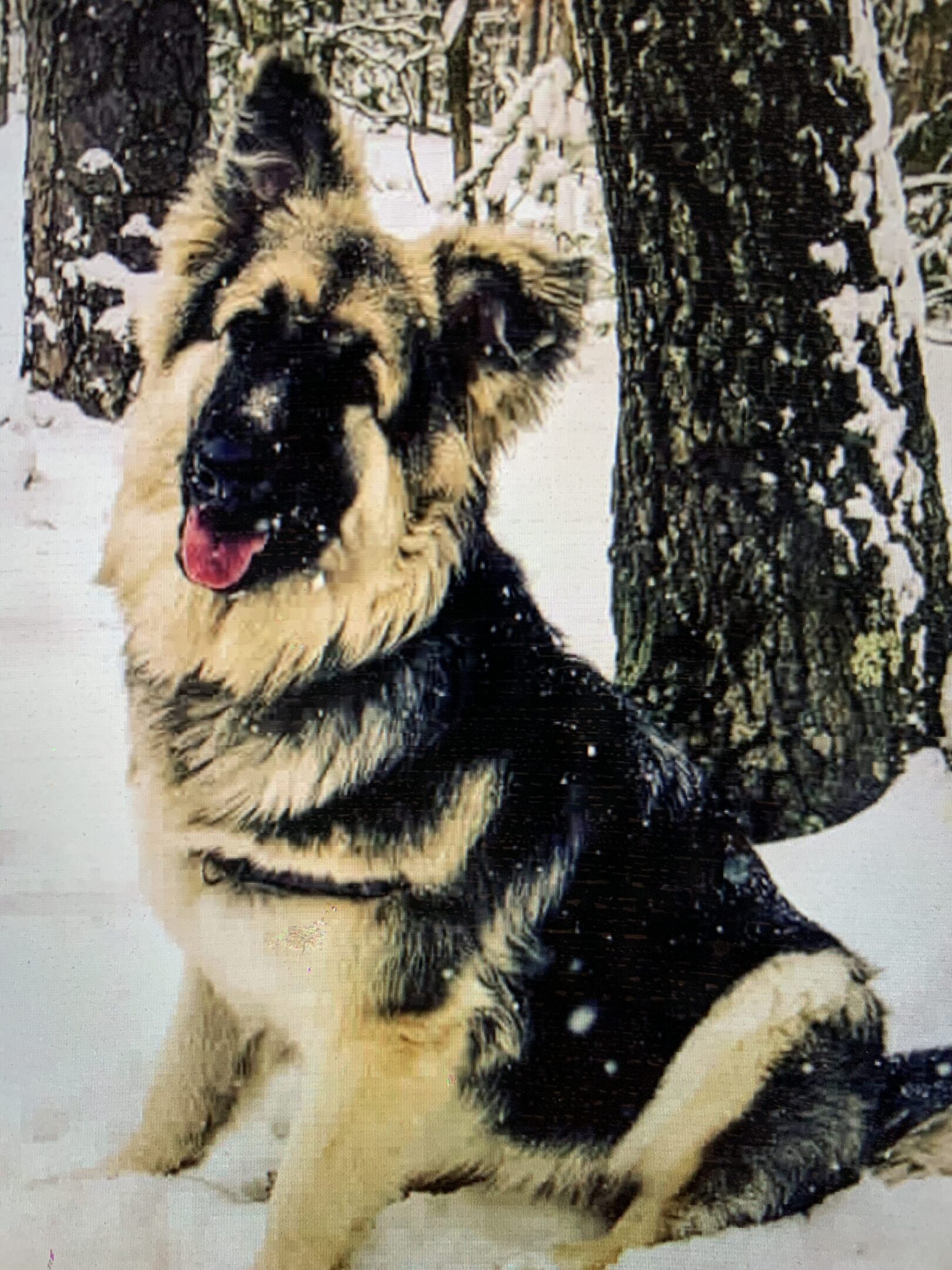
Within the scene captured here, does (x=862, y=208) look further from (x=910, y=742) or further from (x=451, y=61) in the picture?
(x=910, y=742)

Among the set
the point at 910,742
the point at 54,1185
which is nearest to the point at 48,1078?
the point at 54,1185

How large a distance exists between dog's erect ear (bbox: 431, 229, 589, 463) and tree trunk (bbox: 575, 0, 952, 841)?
0.43ft

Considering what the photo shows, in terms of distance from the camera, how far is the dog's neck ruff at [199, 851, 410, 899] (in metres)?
1.40

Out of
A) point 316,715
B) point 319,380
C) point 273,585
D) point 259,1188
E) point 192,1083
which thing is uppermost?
point 319,380

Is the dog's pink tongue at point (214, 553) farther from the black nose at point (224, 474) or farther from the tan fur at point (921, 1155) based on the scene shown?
the tan fur at point (921, 1155)

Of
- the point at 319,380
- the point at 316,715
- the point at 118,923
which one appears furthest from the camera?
the point at 118,923

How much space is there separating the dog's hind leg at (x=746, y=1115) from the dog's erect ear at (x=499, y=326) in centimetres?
80

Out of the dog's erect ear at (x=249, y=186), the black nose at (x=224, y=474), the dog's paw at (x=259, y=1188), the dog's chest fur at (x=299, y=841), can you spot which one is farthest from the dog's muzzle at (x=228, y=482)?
the dog's paw at (x=259, y=1188)

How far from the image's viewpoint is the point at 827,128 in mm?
1489

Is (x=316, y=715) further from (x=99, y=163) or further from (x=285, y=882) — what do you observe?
(x=99, y=163)

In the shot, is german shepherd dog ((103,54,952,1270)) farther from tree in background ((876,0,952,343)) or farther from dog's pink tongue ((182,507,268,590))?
tree in background ((876,0,952,343))

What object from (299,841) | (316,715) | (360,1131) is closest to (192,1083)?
(360,1131)

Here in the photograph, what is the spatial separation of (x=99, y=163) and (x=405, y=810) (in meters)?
0.95

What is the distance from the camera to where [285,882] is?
1.41 metres
